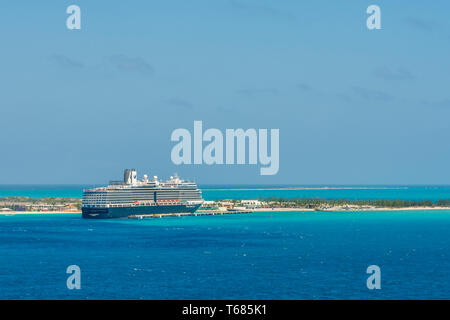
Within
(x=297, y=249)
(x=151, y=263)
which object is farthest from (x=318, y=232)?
(x=151, y=263)

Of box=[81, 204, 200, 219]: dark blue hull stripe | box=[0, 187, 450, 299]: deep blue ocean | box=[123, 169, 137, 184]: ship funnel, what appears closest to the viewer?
box=[0, 187, 450, 299]: deep blue ocean

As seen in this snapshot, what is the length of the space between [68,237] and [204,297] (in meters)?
56.4

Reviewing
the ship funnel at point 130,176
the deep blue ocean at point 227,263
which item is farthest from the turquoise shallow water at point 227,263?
the ship funnel at point 130,176

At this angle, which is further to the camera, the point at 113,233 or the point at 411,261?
the point at 113,233

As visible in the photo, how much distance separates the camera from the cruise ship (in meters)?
164

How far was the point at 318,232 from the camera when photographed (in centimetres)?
11112

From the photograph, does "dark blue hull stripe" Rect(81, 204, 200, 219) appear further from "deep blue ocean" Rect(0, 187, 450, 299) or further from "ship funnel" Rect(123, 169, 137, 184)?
"deep blue ocean" Rect(0, 187, 450, 299)

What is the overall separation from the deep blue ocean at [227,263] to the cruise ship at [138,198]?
49260 mm

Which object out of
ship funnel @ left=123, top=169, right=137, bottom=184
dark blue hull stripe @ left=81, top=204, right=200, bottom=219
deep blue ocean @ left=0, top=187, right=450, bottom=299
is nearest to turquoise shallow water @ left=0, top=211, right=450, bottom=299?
deep blue ocean @ left=0, top=187, right=450, bottom=299

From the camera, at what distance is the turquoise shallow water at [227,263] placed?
177 ft

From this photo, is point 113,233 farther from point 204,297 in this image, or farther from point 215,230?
point 204,297

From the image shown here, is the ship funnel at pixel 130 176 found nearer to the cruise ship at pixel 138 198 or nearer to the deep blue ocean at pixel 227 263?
the cruise ship at pixel 138 198

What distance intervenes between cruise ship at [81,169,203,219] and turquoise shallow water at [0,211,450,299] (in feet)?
156

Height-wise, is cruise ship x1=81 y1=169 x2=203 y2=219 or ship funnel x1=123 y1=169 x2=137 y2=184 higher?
ship funnel x1=123 y1=169 x2=137 y2=184
